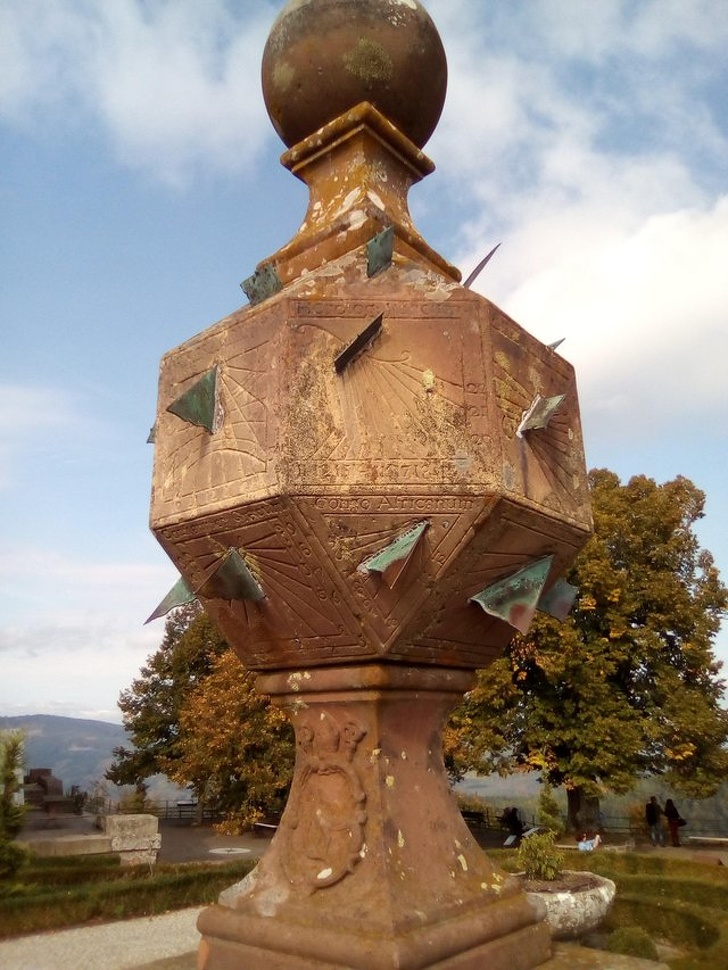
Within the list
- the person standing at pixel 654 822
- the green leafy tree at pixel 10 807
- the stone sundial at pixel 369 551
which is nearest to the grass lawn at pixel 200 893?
the green leafy tree at pixel 10 807

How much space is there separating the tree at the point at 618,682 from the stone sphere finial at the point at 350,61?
1574cm

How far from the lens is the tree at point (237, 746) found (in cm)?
1933

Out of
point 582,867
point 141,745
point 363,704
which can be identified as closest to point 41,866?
point 582,867

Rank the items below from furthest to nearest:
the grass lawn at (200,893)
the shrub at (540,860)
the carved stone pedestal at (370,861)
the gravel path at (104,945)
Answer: the grass lawn at (200,893)
the shrub at (540,860)
the gravel path at (104,945)
the carved stone pedestal at (370,861)

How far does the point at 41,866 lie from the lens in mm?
11953

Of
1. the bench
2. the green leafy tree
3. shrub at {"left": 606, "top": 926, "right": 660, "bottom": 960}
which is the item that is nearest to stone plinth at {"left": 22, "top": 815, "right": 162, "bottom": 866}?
the green leafy tree

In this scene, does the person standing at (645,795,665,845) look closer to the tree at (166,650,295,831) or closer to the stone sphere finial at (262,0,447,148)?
the tree at (166,650,295,831)

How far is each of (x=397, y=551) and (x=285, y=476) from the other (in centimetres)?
47

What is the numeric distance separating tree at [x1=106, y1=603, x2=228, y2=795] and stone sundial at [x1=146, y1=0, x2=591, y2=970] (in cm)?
2278

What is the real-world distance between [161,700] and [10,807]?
17.7 meters

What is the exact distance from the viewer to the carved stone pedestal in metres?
2.48

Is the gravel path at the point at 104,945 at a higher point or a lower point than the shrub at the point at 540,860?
lower

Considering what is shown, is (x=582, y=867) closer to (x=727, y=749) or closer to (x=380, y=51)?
(x=727, y=749)

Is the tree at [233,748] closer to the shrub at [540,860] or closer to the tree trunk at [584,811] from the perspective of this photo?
the tree trunk at [584,811]
